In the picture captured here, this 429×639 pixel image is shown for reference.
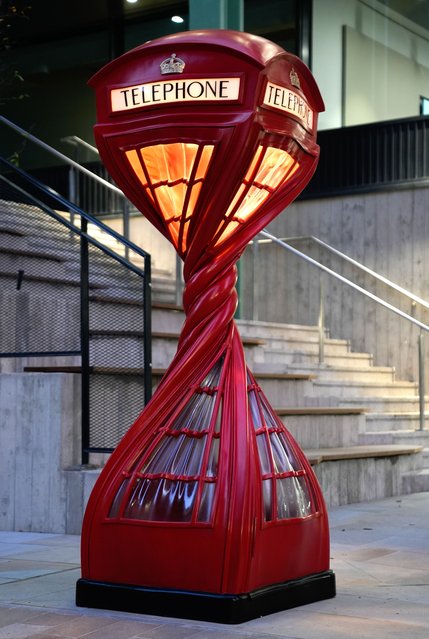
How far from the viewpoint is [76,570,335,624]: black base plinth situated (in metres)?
3.99

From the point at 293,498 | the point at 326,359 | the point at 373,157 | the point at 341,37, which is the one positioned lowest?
the point at 293,498

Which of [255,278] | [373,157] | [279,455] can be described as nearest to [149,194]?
[279,455]

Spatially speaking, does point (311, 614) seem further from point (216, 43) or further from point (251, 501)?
point (216, 43)

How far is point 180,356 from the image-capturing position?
433cm

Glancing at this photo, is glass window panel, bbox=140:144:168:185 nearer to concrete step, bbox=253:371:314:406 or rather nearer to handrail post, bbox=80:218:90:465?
handrail post, bbox=80:218:90:465

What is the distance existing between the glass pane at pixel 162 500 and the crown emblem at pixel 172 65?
5.14 feet

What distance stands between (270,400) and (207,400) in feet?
14.1

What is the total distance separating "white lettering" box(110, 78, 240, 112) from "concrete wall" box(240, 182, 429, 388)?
23.2ft

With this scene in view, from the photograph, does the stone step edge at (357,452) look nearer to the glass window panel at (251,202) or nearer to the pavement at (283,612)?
the pavement at (283,612)

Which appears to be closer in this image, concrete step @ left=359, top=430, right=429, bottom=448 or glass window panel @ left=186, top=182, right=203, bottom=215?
glass window panel @ left=186, top=182, right=203, bottom=215

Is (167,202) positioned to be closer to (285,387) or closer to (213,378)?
(213,378)

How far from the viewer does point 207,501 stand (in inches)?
160

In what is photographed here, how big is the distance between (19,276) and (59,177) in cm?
680

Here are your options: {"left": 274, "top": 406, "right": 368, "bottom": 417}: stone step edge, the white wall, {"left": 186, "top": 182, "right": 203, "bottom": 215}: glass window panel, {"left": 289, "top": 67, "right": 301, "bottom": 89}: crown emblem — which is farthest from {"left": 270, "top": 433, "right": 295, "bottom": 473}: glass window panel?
the white wall
